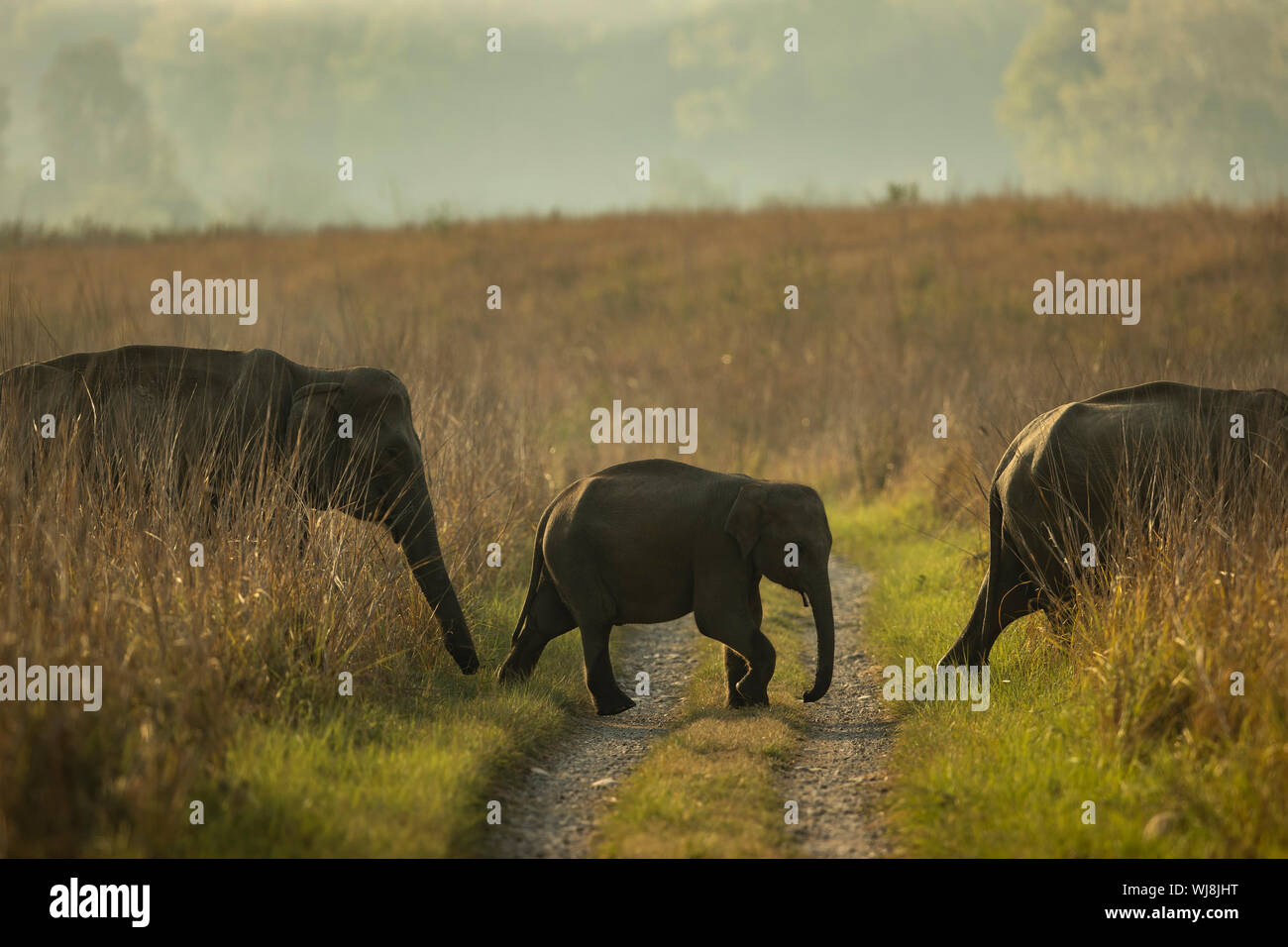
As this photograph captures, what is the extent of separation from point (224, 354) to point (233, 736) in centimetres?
367

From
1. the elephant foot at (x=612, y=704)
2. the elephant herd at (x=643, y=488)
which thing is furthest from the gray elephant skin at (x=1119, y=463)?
the elephant foot at (x=612, y=704)

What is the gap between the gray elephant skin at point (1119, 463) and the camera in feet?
23.1

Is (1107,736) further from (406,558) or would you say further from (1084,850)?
(406,558)

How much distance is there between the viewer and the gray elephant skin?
705cm

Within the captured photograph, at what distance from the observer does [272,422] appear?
8234 mm

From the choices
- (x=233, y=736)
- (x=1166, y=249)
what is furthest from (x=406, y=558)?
(x=1166, y=249)

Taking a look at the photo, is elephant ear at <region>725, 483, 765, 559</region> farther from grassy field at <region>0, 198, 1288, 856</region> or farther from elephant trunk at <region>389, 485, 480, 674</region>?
elephant trunk at <region>389, 485, 480, 674</region>

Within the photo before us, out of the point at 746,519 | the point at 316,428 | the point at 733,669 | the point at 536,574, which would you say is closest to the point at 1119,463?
the point at 746,519

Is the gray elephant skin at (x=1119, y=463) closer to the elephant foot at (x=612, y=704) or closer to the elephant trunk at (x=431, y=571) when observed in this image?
the elephant foot at (x=612, y=704)

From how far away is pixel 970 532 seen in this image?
40.6ft

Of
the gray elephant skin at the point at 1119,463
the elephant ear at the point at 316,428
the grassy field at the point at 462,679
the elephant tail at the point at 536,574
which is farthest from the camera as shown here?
the elephant ear at the point at 316,428

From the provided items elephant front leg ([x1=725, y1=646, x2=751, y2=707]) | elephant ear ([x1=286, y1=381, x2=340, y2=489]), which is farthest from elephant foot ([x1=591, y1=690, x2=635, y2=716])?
elephant ear ([x1=286, y1=381, x2=340, y2=489])

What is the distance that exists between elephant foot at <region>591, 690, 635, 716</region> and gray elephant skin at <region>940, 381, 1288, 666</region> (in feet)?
8.74

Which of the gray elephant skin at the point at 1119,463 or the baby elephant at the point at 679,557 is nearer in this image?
the gray elephant skin at the point at 1119,463
